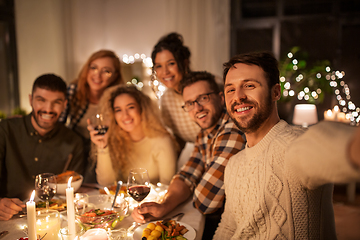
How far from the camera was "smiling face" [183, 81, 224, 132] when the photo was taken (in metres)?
1.82

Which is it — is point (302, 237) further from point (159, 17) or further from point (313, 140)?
point (159, 17)

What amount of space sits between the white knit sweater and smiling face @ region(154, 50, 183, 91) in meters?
1.30

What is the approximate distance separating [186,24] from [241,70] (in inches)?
156

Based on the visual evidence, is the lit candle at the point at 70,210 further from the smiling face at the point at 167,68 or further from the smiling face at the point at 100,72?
the smiling face at the point at 100,72

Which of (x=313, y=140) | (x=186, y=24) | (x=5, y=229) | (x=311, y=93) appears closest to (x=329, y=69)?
(x=311, y=93)

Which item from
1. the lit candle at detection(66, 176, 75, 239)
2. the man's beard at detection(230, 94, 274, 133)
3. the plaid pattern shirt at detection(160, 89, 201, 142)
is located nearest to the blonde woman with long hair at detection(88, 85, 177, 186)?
the plaid pattern shirt at detection(160, 89, 201, 142)

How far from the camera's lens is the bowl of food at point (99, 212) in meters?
1.17

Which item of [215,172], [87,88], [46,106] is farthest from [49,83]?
[215,172]

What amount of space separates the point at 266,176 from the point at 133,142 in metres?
1.55

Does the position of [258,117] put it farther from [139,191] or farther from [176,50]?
[176,50]

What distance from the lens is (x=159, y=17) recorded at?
546cm

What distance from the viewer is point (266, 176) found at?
110 cm

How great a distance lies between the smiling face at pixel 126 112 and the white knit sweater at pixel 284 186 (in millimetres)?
1190

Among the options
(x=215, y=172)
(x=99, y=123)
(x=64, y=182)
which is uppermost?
(x=99, y=123)
